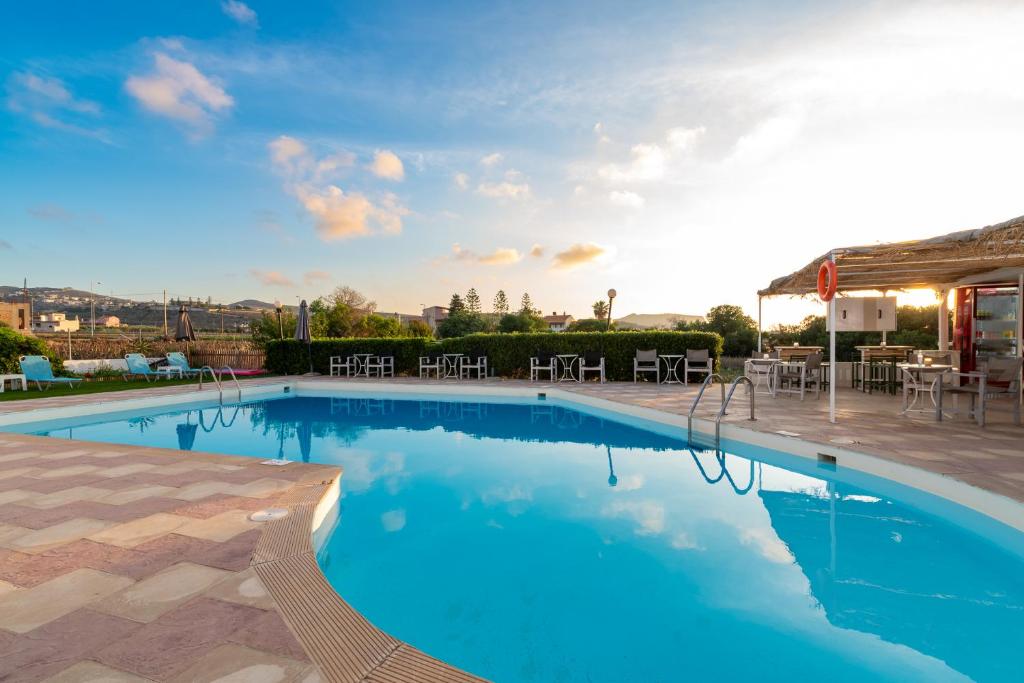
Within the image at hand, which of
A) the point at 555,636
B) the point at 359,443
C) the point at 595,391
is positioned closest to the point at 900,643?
the point at 555,636

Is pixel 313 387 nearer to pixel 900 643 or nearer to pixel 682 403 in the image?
pixel 682 403

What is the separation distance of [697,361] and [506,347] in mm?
5308

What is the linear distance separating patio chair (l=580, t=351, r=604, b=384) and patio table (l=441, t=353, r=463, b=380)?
373cm

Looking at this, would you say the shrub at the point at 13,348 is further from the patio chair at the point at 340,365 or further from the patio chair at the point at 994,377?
the patio chair at the point at 994,377

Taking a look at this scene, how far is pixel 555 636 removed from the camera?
2.56 m

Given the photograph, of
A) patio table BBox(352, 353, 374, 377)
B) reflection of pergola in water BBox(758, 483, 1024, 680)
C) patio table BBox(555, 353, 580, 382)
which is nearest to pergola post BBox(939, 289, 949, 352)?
patio table BBox(555, 353, 580, 382)

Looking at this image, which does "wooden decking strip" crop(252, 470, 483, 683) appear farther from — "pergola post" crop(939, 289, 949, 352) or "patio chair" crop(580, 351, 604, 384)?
"pergola post" crop(939, 289, 949, 352)

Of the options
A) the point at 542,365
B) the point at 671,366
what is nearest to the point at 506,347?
the point at 542,365

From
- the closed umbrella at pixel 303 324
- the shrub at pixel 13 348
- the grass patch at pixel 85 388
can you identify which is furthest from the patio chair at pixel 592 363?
the shrub at pixel 13 348

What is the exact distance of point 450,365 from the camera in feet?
49.0

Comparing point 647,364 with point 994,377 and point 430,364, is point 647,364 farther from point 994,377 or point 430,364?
point 994,377

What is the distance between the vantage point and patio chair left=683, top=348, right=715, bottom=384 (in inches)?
468

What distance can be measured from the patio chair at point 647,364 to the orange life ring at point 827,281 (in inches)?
221

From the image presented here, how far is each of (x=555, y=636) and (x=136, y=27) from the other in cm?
1297
